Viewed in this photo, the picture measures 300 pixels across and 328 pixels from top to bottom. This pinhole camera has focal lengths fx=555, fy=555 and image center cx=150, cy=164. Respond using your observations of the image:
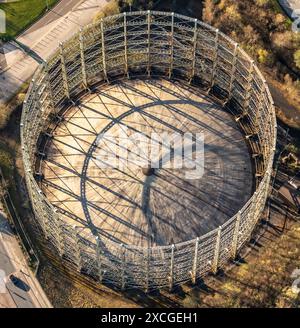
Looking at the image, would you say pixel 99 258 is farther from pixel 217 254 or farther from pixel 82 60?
pixel 82 60

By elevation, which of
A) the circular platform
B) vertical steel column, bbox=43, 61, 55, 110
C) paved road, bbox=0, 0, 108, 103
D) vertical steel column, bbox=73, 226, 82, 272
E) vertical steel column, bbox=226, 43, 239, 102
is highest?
paved road, bbox=0, 0, 108, 103

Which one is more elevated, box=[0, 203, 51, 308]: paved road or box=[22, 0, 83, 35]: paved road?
box=[22, 0, 83, 35]: paved road

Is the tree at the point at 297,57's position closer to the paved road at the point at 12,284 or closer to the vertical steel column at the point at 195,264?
the vertical steel column at the point at 195,264

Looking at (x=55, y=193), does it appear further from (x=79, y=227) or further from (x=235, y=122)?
(x=235, y=122)

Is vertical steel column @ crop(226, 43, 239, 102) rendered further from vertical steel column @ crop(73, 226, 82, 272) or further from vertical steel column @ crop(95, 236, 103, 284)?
vertical steel column @ crop(95, 236, 103, 284)

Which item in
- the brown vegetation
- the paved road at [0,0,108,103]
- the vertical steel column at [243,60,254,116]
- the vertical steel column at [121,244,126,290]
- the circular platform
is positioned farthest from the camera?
the brown vegetation

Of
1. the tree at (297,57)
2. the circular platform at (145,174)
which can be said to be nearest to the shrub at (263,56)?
the tree at (297,57)

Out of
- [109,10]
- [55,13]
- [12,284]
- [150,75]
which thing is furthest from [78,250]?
[55,13]

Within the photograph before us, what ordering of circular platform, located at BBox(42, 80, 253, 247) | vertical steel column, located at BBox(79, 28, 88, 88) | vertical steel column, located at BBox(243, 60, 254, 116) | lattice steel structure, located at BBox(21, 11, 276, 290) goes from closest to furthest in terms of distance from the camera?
lattice steel structure, located at BBox(21, 11, 276, 290), circular platform, located at BBox(42, 80, 253, 247), vertical steel column, located at BBox(243, 60, 254, 116), vertical steel column, located at BBox(79, 28, 88, 88)

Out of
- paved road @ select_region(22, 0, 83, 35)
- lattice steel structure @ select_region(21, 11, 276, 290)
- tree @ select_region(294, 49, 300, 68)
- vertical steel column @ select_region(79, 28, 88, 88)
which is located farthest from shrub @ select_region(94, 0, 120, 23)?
tree @ select_region(294, 49, 300, 68)
